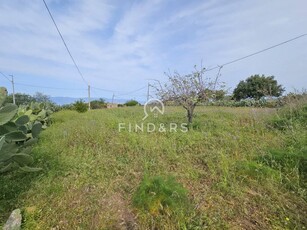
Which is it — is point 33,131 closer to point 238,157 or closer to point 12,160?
point 12,160

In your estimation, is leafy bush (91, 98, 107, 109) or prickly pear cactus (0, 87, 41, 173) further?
leafy bush (91, 98, 107, 109)

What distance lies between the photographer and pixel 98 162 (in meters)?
3.32

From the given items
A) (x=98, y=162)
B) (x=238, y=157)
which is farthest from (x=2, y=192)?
(x=238, y=157)

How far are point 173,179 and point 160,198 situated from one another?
432 millimetres

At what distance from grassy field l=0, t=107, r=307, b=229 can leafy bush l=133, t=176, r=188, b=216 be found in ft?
0.11

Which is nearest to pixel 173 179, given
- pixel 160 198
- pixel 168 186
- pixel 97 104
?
pixel 168 186

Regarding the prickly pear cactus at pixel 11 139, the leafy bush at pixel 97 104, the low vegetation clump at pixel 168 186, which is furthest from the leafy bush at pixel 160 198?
the leafy bush at pixel 97 104

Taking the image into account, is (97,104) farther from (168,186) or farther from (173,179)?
(168,186)

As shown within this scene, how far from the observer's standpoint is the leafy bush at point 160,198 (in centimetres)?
204

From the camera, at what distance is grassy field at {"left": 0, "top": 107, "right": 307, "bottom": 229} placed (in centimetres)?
199

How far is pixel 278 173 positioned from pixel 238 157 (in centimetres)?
64

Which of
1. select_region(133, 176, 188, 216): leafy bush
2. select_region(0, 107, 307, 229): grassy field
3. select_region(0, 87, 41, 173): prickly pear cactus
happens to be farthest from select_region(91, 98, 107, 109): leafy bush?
select_region(133, 176, 188, 216): leafy bush

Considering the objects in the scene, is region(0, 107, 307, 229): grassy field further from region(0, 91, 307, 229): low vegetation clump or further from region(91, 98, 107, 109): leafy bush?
region(91, 98, 107, 109): leafy bush

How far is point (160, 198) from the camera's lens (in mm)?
2121
